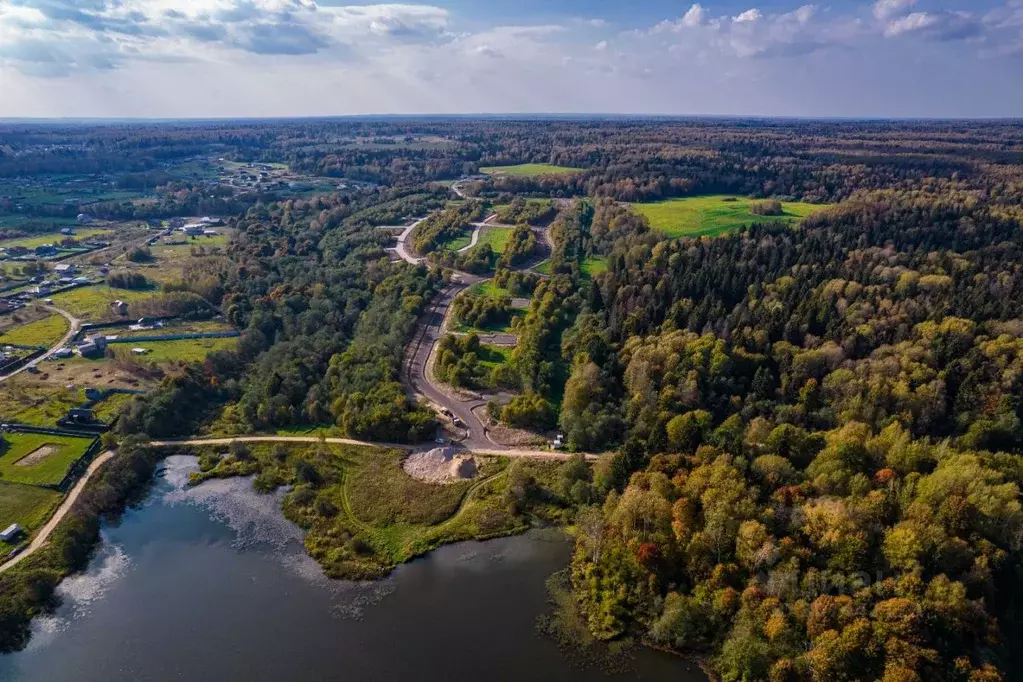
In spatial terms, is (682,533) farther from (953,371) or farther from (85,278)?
(85,278)

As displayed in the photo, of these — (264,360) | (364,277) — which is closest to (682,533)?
(264,360)

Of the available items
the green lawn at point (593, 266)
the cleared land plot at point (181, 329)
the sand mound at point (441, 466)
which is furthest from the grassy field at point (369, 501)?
the green lawn at point (593, 266)

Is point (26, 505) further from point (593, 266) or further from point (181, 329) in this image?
point (593, 266)

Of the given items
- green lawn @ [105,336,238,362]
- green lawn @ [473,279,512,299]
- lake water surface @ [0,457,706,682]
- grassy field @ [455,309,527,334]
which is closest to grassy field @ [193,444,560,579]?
lake water surface @ [0,457,706,682]

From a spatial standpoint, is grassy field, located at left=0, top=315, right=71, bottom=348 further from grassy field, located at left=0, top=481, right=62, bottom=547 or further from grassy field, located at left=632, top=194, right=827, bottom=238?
grassy field, located at left=632, top=194, right=827, bottom=238

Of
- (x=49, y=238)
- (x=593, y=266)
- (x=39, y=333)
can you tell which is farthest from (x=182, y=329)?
(x=49, y=238)
